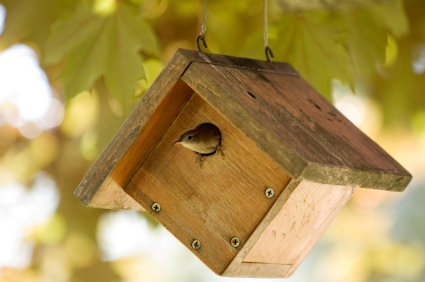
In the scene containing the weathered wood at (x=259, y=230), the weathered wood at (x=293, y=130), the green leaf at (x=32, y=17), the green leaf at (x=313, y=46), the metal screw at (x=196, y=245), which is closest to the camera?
the weathered wood at (x=293, y=130)

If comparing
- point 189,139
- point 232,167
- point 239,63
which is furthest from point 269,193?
point 239,63

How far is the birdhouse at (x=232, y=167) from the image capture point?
1.12 metres

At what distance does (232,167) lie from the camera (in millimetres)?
1230

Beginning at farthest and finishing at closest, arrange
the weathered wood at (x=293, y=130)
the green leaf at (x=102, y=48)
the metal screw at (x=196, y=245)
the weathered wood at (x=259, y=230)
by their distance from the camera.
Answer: the green leaf at (x=102, y=48)
the metal screw at (x=196, y=245)
the weathered wood at (x=259, y=230)
the weathered wood at (x=293, y=130)

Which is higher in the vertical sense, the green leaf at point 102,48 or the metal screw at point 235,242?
the green leaf at point 102,48

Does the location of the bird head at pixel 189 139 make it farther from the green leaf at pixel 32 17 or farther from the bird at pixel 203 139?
the green leaf at pixel 32 17

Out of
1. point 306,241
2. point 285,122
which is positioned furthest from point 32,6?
point 306,241

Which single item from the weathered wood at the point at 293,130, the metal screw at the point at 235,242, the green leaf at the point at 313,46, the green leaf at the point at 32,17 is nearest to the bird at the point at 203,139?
the weathered wood at the point at 293,130

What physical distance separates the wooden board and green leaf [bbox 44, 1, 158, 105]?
11.5 inches

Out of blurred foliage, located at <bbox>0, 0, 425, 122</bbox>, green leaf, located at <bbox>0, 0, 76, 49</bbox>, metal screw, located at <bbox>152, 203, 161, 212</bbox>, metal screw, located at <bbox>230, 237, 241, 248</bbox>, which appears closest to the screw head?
metal screw, located at <bbox>230, 237, 241, 248</bbox>

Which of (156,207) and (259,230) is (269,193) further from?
(156,207)

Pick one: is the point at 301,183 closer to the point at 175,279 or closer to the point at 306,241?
the point at 306,241

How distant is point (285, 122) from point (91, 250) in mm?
1588

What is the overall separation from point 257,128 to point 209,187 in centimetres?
28
